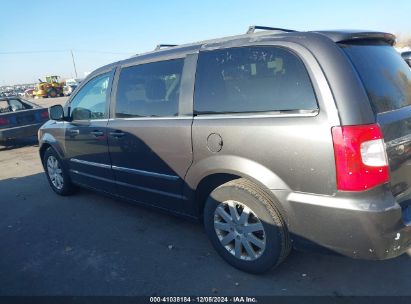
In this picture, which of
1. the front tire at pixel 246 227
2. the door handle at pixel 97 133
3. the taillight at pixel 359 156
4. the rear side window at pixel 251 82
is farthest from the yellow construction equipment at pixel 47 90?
the taillight at pixel 359 156

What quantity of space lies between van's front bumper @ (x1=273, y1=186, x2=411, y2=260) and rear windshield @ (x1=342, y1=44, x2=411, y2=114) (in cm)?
62

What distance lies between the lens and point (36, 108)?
10.2 metres

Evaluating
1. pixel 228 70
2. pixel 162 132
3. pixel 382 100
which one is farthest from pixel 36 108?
pixel 382 100

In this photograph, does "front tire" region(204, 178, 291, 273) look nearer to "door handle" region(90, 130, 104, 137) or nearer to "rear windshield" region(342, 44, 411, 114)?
"rear windshield" region(342, 44, 411, 114)

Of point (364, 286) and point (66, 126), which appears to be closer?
point (364, 286)

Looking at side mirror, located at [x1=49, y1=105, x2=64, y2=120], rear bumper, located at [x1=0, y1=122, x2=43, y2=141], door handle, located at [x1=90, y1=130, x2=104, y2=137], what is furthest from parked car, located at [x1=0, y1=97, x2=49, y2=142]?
door handle, located at [x1=90, y1=130, x2=104, y2=137]

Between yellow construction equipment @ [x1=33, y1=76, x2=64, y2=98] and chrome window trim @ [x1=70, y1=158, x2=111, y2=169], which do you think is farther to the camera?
yellow construction equipment @ [x1=33, y1=76, x2=64, y2=98]

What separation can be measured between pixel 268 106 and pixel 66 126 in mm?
3260

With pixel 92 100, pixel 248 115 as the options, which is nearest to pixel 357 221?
pixel 248 115

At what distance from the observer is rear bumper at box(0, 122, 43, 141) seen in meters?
9.47

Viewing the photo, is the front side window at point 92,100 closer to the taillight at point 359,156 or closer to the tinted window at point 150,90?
the tinted window at point 150,90

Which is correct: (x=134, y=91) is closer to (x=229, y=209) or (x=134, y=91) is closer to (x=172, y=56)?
(x=172, y=56)

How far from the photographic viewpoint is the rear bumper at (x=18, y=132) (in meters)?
9.47

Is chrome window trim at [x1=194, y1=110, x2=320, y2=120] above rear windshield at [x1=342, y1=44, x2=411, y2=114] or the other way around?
the other way around
